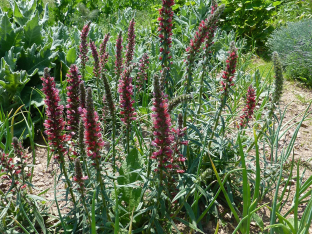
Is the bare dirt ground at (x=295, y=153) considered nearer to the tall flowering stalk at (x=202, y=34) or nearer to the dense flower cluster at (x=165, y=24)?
the tall flowering stalk at (x=202, y=34)

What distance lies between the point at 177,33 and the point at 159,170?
5140 millimetres

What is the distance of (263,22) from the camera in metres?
6.89

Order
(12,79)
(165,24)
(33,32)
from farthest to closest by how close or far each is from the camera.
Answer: (33,32) < (12,79) < (165,24)

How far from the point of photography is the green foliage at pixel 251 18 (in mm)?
6691

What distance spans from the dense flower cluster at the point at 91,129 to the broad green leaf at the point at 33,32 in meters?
2.66

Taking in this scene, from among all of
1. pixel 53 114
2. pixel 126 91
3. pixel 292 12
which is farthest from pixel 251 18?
pixel 53 114

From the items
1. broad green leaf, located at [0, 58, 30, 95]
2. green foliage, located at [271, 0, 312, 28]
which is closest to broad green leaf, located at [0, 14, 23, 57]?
broad green leaf, located at [0, 58, 30, 95]

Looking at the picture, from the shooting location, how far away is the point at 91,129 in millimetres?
1743

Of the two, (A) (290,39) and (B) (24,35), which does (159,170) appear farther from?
(A) (290,39)

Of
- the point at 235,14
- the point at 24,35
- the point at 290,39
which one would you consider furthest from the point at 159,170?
the point at 235,14

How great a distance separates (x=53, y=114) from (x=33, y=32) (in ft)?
8.46

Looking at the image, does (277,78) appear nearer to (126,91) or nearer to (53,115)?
(126,91)

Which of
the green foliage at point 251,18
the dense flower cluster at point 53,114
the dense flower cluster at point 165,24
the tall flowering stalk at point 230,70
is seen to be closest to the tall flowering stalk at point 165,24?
the dense flower cluster at point 165,24

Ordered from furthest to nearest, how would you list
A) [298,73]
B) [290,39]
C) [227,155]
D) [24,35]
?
[290,39]
[298,73]
[24,35]
[227,155]
